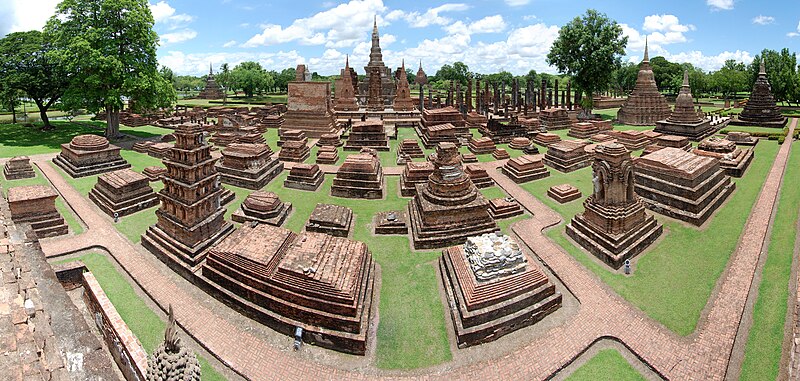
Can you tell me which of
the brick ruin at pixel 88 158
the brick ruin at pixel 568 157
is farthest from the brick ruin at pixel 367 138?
the brick ruin at pixel 88 158

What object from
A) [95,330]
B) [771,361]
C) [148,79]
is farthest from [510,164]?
[148,79]

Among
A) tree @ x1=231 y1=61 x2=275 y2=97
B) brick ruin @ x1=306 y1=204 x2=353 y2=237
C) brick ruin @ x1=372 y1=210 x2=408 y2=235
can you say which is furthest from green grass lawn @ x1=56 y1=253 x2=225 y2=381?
tree @ x1=231 y1=61 x2=275 y2=97

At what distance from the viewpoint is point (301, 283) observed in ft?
34.6

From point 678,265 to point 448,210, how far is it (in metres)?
7.50

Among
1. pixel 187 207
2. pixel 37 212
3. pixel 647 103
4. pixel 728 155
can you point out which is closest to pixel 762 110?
pixel 647 103

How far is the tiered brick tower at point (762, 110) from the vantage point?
3847 cm

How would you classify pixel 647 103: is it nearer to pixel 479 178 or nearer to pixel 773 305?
pixel 479 178

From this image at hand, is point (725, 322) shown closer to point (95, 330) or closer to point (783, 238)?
point (783, 238)

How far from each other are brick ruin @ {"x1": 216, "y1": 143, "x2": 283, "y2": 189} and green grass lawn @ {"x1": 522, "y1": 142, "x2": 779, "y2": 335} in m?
14.3

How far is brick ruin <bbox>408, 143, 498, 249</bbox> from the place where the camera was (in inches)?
585

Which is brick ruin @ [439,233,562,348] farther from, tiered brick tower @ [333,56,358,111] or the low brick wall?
tiered brick tower @ [333,56,358,111]

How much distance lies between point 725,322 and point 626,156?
5790 mm

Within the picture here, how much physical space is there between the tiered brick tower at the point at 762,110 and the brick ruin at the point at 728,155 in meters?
17.3

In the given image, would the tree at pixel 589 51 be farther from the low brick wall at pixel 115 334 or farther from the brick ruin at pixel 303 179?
the low brick wall at pixel 115 334
